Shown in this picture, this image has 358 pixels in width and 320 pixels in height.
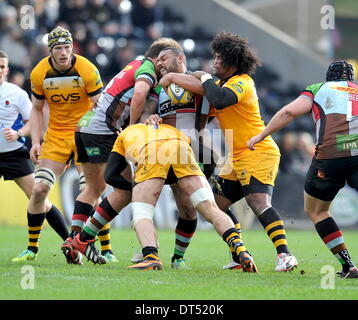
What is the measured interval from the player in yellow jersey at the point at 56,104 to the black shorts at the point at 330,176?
277 cm

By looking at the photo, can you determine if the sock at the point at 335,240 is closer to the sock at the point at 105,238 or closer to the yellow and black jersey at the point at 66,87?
the sock at the point at 105,238

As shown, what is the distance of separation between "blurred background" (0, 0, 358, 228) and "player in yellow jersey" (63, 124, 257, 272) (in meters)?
7.01

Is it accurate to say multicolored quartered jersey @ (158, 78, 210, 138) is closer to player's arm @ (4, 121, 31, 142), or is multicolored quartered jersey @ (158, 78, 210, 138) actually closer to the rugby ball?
the rugby ball

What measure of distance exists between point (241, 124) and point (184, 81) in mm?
837

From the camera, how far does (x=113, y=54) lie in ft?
62.9

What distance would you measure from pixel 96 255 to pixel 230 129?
186cm

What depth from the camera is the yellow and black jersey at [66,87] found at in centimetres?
906

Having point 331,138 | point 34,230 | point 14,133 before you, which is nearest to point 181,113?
point 331,138

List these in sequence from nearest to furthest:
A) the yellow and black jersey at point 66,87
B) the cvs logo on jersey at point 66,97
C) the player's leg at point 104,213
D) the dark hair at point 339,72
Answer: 1. the dark hair at point 339,72
2. the player's leg at point 104,213
3. the yellow and black jersey at point 66,87
4. the cvs logo on jersey at point 66,97

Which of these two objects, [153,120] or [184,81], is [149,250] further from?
[184,81]

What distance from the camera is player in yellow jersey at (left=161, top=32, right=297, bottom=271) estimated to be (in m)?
8.12

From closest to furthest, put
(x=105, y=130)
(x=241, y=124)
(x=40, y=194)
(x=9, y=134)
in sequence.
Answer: (x=241, y=124), (x=105, y=130), (x=40, y=194), (x=9, y=134)

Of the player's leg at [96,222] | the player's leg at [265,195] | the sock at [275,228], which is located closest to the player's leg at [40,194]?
the player's leg at [96,222]

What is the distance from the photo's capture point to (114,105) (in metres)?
8.70
